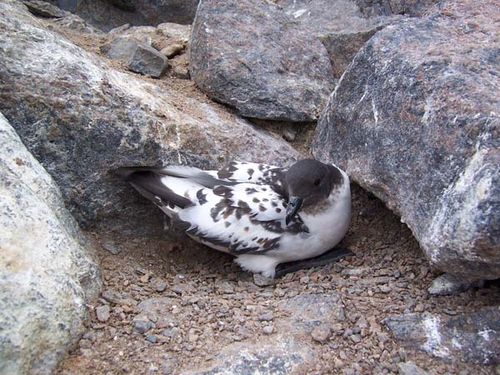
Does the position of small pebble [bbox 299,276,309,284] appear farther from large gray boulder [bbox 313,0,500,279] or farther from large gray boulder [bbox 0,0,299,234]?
large gray boulder [bbox 0,0,299,234]

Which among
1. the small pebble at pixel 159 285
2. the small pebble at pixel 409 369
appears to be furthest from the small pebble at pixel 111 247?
the small pebble at pixel 409 369

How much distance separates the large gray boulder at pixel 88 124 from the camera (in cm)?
488

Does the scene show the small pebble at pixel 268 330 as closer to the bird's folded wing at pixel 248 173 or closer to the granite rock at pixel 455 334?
the granite rock at pixel 455 334

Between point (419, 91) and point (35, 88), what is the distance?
2.59 metres

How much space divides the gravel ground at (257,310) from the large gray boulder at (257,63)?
4.43ft

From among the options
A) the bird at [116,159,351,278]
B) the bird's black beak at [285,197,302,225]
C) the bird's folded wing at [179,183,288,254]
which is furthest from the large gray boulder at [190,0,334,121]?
the bird's black beak at [285,197,302,225]

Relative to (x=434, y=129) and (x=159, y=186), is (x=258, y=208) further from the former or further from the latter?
(x=434, y=129)

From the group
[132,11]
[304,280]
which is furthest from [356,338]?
[132,11]

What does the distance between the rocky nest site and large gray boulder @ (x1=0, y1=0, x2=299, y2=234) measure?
12 mm

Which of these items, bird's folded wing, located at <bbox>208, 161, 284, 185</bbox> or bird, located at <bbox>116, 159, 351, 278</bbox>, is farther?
bird's folded wing, located at <bbox>208, 161, 284, 185</bbox>

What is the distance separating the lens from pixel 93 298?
4367mm

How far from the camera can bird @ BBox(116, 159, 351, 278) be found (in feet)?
17.1

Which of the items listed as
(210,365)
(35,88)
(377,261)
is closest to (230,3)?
(35,88)

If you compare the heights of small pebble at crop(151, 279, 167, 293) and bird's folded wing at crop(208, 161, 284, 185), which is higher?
bird's folded wing at crop(208, 161, 284, 185)
